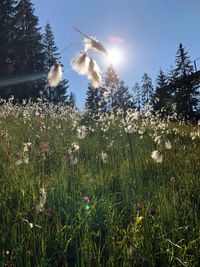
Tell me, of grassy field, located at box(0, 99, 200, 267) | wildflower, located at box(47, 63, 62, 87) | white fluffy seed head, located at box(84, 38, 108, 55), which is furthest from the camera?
grassy field, located at box(0, 99, 200, 267)

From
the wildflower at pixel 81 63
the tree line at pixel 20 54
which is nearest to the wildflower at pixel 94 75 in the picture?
the wildflower at pixel 81 63

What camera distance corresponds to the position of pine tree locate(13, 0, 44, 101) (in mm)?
36781

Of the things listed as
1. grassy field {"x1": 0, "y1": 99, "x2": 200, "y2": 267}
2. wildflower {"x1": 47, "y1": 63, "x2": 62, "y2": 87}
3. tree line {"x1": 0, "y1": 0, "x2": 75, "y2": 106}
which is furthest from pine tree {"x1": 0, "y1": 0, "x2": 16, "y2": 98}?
wildflower {"x1": 47, "y1": 63, "x2": 62, "y2": 87}

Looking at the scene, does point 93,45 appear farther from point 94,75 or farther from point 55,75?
point 55,75

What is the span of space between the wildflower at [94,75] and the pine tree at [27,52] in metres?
34.2

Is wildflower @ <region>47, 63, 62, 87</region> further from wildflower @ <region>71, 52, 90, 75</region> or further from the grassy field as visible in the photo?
the grassy field

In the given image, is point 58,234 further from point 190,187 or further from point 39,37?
point 39,37

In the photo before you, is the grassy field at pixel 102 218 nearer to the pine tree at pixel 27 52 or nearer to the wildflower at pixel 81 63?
the wildflower at pixel 81 63

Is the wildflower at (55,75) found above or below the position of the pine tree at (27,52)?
below

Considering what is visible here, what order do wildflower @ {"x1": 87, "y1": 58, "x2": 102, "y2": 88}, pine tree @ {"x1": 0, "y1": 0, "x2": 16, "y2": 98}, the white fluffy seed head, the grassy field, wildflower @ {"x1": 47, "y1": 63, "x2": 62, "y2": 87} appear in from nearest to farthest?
the white fluffy seed head → wildflower @ {"x1": 87, "y1": 58, "x2": 102, "y2": 88} → wildflower @ {"x1": 47, "y1": 63, "x2": 62, "y2": 87} → the grassy field → pine tree @ {"x1": 0, "y1": 0, "x2": 16, "y2": 98}

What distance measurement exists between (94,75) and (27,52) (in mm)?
36804

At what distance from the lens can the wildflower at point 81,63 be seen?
2.10 metres

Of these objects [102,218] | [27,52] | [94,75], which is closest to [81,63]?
[94,75]

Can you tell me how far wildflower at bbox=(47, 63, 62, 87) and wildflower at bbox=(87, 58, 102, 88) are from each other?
0.17 m
